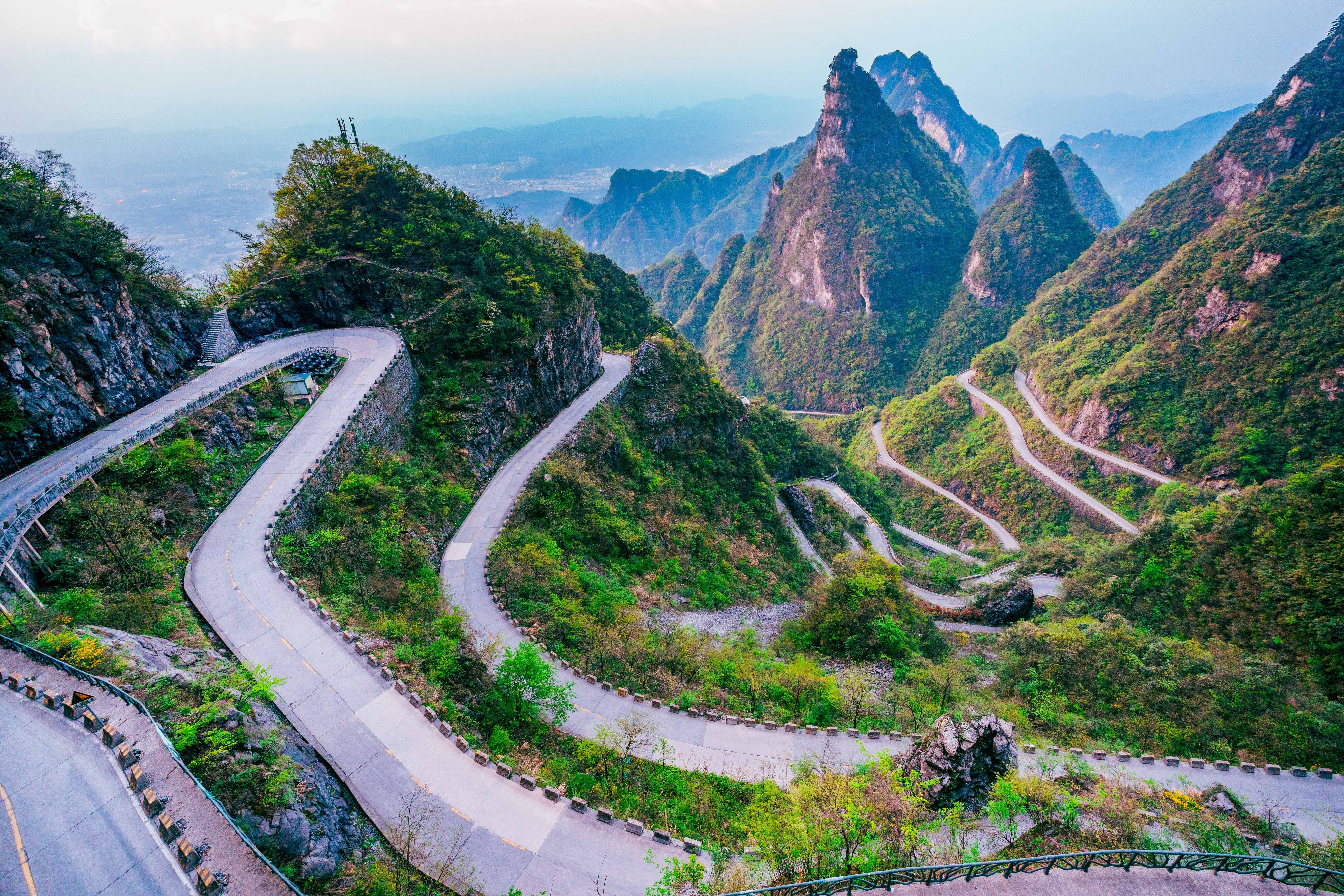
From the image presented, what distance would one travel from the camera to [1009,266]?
13075 centimetres

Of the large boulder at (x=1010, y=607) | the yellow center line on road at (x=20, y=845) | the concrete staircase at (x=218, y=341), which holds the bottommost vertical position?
the large boulder at (x=1010, y=607)

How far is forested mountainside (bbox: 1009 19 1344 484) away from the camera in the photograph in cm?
5988

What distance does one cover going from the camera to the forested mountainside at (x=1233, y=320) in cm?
5988

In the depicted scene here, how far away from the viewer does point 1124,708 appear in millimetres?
26328

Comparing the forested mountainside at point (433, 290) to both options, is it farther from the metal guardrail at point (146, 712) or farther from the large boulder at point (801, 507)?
the large boulder at point (801, 507)

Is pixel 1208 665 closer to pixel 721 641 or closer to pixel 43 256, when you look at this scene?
pixel 721 641

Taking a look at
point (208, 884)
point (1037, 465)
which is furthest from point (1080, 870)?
point (1037, 465)

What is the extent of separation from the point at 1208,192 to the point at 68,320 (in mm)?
160223

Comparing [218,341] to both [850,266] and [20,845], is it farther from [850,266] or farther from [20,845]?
[850,266]

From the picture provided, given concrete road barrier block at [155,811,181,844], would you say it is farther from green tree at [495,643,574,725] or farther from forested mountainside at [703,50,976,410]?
forested mountainside at [703,50,976,410]

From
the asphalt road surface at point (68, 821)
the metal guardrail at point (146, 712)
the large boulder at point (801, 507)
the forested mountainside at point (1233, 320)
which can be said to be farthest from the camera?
the large boulder at point (801, 507)

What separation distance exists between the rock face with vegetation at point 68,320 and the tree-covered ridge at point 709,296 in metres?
167

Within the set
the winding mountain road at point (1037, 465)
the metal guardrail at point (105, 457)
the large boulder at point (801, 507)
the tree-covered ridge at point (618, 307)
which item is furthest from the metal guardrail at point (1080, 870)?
the tree-covered ridge at point (618, 307)

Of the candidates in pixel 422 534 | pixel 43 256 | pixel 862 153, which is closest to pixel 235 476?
pixel 422 534
